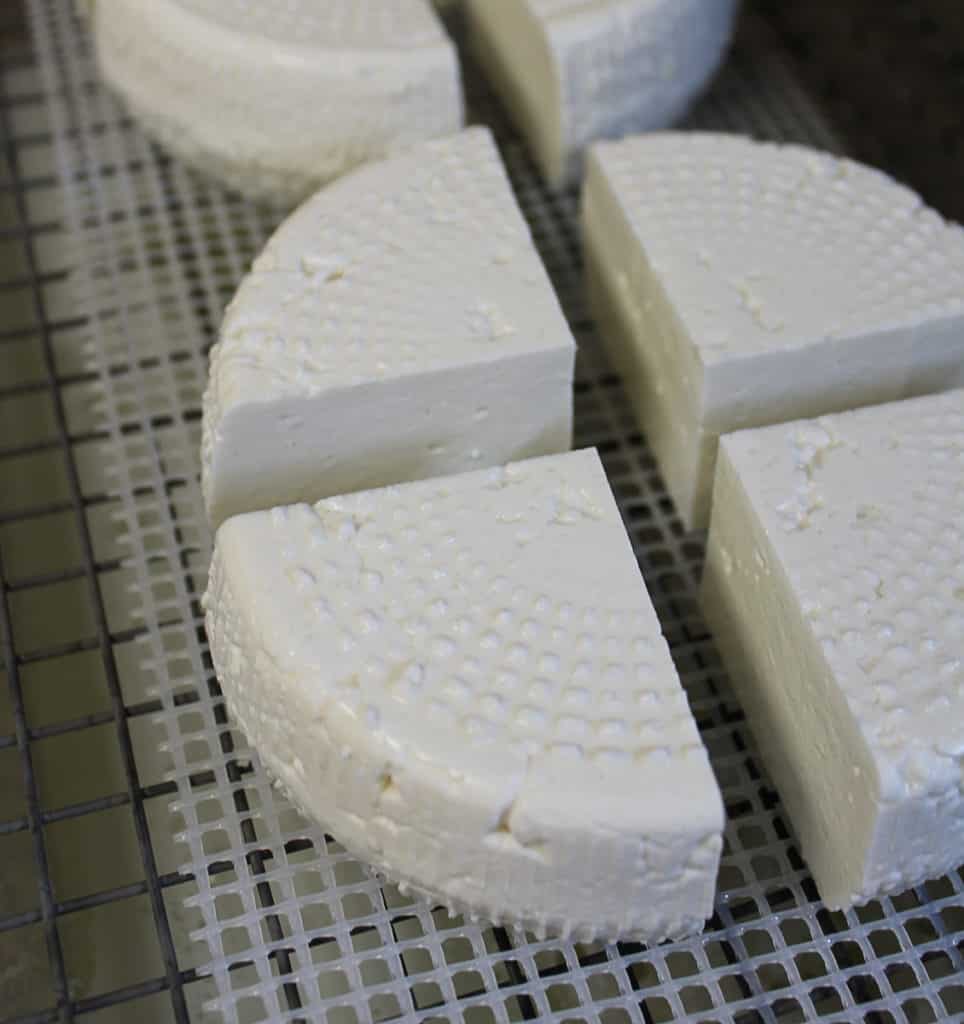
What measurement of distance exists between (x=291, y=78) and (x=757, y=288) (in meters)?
0.42

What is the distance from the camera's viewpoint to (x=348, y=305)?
0.96 meters

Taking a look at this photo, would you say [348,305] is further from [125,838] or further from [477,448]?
[125,838]

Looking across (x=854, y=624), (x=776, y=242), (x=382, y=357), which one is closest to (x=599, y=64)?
(x=776, y=242)

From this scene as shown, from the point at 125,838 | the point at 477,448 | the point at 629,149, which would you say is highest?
the point at 629,149

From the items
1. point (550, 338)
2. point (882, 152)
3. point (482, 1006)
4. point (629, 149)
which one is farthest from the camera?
point (882, 152)

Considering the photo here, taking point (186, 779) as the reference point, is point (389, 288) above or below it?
above

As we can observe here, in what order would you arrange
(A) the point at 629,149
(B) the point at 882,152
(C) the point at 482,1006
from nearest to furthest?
(C) the point at 482,1006, (A) the point at 629,149, (B) the point at 882,152

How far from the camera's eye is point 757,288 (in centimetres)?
97

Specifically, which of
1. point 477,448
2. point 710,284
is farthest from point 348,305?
point 710,284

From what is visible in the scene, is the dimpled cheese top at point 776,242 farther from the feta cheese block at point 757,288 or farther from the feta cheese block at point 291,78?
the feta cheese block at point 291,78

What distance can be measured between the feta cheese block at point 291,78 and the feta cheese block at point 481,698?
395 mm

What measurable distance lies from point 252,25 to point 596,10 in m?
0.28

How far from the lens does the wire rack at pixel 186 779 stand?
82cm

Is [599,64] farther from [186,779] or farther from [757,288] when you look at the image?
[186,779]
